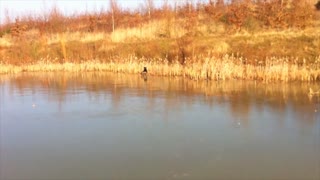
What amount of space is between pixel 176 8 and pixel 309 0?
6631 millimetres

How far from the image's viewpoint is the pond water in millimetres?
4789

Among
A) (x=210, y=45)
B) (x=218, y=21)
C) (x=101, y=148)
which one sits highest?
(x=218, y=21)

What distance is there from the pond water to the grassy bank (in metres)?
1.29

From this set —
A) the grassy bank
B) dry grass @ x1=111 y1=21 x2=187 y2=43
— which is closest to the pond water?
the grassy bank

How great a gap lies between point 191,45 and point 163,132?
9.21 meters

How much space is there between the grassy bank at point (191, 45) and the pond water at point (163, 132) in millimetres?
1291

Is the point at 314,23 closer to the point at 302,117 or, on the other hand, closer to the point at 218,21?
the point at 218,21

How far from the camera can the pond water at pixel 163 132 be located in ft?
15.7

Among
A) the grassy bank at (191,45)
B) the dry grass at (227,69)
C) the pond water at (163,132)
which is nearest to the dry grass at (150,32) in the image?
the grassy bank at (191,45)

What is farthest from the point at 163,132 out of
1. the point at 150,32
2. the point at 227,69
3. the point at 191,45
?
the point at 150,32

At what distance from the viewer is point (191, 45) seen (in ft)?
49.8

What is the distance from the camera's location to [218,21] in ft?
62.4

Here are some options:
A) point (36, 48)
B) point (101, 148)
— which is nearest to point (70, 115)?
point (101, 148)

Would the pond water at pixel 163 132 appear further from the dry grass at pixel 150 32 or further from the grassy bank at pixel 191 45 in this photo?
the dry grass at pixel 150 32
